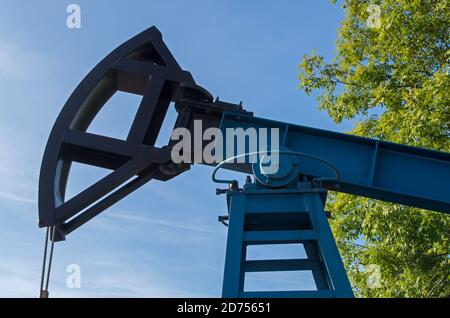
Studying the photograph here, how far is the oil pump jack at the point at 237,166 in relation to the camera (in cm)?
399

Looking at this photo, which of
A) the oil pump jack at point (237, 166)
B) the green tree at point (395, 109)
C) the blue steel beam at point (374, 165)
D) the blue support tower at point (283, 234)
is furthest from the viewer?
the green tree at point (395, 109)

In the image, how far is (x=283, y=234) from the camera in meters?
3.91

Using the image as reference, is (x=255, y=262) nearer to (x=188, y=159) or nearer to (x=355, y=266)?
(x=188, y=159)

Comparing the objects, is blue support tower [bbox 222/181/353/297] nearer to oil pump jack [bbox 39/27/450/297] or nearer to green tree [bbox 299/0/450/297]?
oil pump jack [bbox 39/27/450/297]

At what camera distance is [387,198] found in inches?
176

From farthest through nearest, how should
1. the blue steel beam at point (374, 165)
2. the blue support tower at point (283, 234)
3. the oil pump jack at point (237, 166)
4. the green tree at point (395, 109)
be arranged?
1. the green tree at point (395, 109)
2. the blue steel beam at point (374, 165)
3. the oil pump jack at point (237, 166)
4. the blue support tower at point (283, 234)

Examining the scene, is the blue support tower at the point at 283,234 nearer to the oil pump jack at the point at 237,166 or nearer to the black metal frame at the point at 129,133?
the oil pump jack at the point at 237,166

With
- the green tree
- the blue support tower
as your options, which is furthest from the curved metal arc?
the green tree

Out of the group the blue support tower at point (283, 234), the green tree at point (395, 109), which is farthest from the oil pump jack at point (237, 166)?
the green tree at point (395, 109)

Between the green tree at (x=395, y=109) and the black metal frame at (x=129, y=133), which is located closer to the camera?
the black metal frame at (x=129, y=133)

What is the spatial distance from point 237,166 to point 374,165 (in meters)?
1.21

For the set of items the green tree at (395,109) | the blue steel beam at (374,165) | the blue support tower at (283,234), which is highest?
the green tree at (395,109)

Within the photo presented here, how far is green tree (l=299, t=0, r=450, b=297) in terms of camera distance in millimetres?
7602

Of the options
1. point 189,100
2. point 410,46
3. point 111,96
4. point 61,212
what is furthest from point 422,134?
point 61,212
